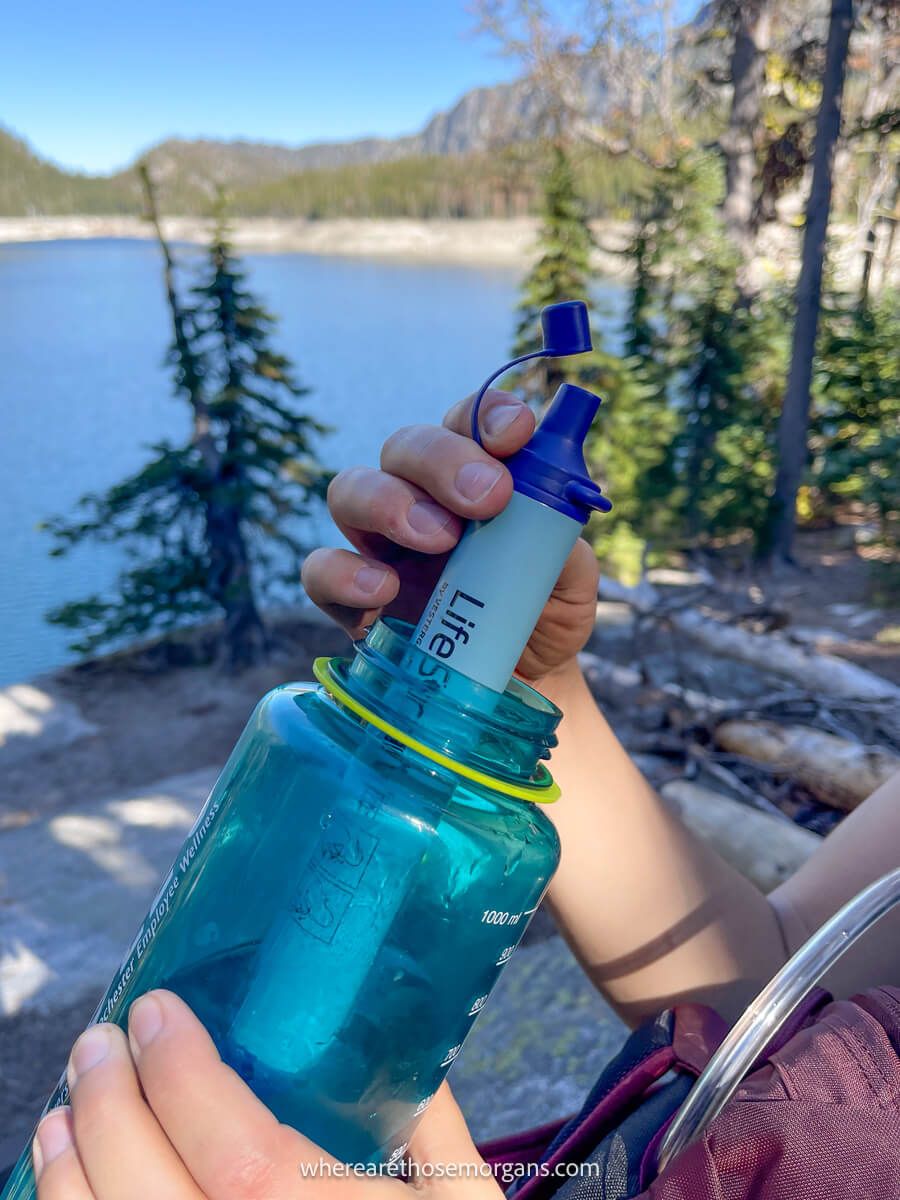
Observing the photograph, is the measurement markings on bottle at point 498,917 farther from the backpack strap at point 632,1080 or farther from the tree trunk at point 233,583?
the tree trunk at point 233,583

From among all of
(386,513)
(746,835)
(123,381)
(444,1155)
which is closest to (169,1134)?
→ (444,1155)

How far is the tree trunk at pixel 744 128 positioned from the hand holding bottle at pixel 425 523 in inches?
425

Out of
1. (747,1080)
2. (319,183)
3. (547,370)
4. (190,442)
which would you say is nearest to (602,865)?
(747,1080)

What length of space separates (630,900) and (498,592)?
62 cm

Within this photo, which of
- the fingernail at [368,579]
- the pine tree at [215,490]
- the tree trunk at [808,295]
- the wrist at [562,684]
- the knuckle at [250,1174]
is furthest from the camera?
the pine tree at [215,490]

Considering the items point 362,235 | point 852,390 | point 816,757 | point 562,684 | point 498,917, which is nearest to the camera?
point 498,917

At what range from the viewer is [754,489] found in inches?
370

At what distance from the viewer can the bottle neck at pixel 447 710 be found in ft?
2.16

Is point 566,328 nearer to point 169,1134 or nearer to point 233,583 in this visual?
point 169,1134

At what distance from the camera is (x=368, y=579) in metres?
0.89

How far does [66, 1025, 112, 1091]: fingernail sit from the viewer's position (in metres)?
0.59

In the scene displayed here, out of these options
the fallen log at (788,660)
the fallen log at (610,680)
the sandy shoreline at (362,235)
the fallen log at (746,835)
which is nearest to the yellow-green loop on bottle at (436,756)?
the fallen log at (746,835)

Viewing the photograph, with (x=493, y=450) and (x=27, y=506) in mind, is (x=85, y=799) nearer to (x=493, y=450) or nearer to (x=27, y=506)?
(x=27, y=506)

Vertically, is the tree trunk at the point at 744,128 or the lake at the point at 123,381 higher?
the tree trunk at the point at 744,128
